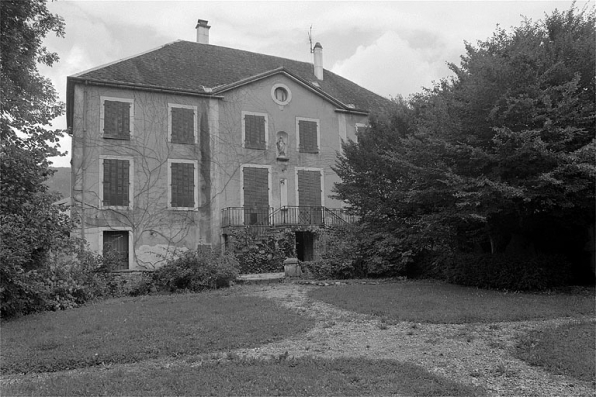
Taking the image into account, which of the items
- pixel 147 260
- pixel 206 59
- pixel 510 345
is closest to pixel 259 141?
pixel 206 59

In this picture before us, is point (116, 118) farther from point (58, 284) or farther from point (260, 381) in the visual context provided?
point (260, 381)

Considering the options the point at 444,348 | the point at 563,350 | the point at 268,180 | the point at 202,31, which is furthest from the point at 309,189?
the point at 563,350

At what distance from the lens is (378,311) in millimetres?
9312

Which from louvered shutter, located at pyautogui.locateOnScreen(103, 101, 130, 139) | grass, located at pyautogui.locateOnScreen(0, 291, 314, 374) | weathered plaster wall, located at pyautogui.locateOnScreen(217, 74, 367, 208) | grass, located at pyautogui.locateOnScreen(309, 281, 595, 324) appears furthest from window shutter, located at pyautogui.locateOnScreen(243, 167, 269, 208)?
grass, located at pyautogui.locateOnScreen(0, 291, 314, 374)

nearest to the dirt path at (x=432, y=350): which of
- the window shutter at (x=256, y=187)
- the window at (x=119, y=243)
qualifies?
the window at (x=119, y=243)

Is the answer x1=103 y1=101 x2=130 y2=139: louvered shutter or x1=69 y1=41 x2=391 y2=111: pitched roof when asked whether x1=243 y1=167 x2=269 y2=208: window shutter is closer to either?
x1=69 y1=41 x2=391 y2=111: pitched roof

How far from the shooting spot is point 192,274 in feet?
47.5

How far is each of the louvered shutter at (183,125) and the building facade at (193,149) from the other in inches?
1.7

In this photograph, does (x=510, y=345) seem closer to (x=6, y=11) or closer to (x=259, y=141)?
(x=6, y=11)

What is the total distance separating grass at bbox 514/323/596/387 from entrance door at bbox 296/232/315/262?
47.6 feet

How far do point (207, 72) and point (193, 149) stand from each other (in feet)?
14.2

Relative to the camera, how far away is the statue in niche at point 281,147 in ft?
74.0

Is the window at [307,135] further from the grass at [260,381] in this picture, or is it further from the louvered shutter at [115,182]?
the grass at [260,381]

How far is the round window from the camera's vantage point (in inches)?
902
